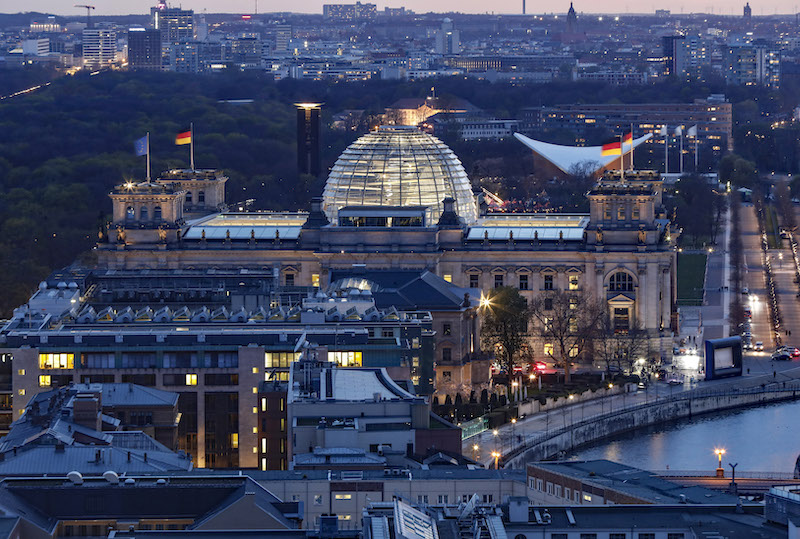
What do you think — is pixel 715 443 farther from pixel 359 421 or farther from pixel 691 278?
pixel 691 278

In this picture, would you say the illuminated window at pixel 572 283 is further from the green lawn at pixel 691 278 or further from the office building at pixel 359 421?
the office building at pixel 359 421

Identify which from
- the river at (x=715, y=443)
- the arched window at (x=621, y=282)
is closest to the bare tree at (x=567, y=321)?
the arched window at (x=621, y=282)

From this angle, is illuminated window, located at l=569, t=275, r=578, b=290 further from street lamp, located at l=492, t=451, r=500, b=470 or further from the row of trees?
street lamp, located at l=492, t=451, r=500, b=470

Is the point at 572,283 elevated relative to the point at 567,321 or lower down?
elevated

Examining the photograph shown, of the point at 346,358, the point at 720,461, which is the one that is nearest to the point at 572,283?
the point at 720,461

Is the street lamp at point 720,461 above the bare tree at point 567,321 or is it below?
below

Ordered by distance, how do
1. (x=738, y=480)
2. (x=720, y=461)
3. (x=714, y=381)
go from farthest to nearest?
(x=714, y=381)
(x=720, y=461)
(x=738, y=480)

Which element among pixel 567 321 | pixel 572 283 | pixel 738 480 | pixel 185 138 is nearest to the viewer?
pixel 738 480

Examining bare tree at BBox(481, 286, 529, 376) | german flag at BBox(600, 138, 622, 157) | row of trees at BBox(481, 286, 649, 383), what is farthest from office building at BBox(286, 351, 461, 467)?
german flag at BBox(600, 138, 622, 157)
